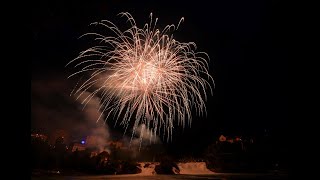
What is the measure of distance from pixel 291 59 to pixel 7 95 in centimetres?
554

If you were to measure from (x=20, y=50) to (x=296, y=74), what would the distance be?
5311 millimetres

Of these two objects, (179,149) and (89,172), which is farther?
(179,149)

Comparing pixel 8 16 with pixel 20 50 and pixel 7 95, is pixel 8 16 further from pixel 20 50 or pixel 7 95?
pixel 7 95

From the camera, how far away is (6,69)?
4.84 meters

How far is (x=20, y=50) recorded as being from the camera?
5.00 m

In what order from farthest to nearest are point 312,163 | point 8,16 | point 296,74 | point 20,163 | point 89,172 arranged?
point 89,172
point 296,74
point 312,163
point 8,16
point 20,163

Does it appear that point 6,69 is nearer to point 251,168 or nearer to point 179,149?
point 251,168

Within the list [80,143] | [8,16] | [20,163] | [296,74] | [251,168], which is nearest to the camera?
[20,163]

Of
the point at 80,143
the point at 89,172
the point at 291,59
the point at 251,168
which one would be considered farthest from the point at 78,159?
the point at 291,59

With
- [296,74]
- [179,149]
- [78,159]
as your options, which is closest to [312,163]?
[296,74]

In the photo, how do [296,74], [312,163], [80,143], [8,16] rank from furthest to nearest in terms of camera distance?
[80,143]
[296,74]
[312,163]
[8,16]

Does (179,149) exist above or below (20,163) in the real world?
above

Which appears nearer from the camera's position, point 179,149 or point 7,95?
point 7,95

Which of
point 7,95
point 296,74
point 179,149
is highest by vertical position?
point 179,149
